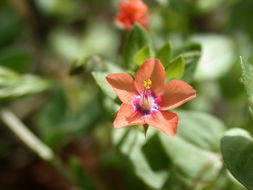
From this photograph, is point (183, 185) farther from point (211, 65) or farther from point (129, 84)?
point (211, 65)

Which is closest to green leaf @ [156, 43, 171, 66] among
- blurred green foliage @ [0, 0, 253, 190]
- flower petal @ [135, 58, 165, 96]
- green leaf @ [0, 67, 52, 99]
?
blurred green foliage @ [0, 0, 253, 190]

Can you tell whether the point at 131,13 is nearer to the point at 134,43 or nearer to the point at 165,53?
the point at 134,43

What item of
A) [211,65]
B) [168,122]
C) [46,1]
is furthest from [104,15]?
[168,122]

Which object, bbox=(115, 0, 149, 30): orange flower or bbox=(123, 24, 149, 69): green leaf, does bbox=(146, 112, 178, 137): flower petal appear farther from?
bbox=(115, 0, 149, 30): orange flower

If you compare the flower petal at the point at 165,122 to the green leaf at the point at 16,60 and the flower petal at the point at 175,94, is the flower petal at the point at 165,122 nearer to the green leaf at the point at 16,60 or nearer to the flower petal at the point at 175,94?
the flower petal at the point at 175,94

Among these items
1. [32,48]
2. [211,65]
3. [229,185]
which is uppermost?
[32,48]
